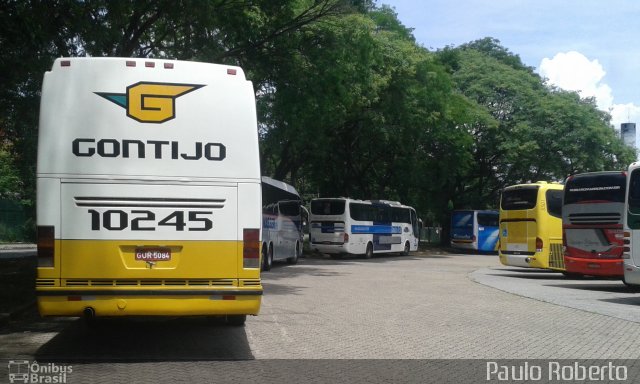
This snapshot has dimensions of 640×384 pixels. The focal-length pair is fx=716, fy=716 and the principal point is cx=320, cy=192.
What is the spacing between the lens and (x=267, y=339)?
1009cm

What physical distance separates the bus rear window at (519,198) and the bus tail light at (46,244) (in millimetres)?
18435

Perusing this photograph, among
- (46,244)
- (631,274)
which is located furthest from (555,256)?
(46,244)

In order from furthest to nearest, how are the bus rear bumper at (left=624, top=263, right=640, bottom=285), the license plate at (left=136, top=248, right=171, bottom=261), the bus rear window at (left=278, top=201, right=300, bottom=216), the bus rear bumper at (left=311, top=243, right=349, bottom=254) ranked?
the bus rear bumper at (left=311, top=243, right=349, bottom=254) → the bus rear window at (left=278, top=201, right=300, bottom=216) → the bus rear bumper at (left=624, top=263, right=640, bottom=285) → the license plate at (left=136, top=248, right=171, bottom=261)

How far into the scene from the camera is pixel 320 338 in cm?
1028

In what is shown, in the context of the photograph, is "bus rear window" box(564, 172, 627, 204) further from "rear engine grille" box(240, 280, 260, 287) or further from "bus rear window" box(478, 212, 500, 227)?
"bus rear window" box(478, 212, 500, 227)

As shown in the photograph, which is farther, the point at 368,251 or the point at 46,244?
the point at 368,251

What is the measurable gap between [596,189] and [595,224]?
986 mm

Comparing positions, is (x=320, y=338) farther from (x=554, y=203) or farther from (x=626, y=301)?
(x=554, y=203)

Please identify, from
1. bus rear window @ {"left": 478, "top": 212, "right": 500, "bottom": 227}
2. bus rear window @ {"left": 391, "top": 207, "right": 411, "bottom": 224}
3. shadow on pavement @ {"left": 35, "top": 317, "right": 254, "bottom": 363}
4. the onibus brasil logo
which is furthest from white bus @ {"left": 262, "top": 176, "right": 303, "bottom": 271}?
bus rear window @ {"left": 478, "top": 212, "right": 500, "bottom": 227}

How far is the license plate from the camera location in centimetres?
822

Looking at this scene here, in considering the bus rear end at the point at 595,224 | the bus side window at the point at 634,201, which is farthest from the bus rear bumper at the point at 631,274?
the bus rear end at the point at 595,224

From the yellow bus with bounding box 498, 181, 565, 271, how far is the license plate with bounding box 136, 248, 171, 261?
17.3 metres

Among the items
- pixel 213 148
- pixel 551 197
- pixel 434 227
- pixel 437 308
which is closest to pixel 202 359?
pixel 213 148

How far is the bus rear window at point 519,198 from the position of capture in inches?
933
